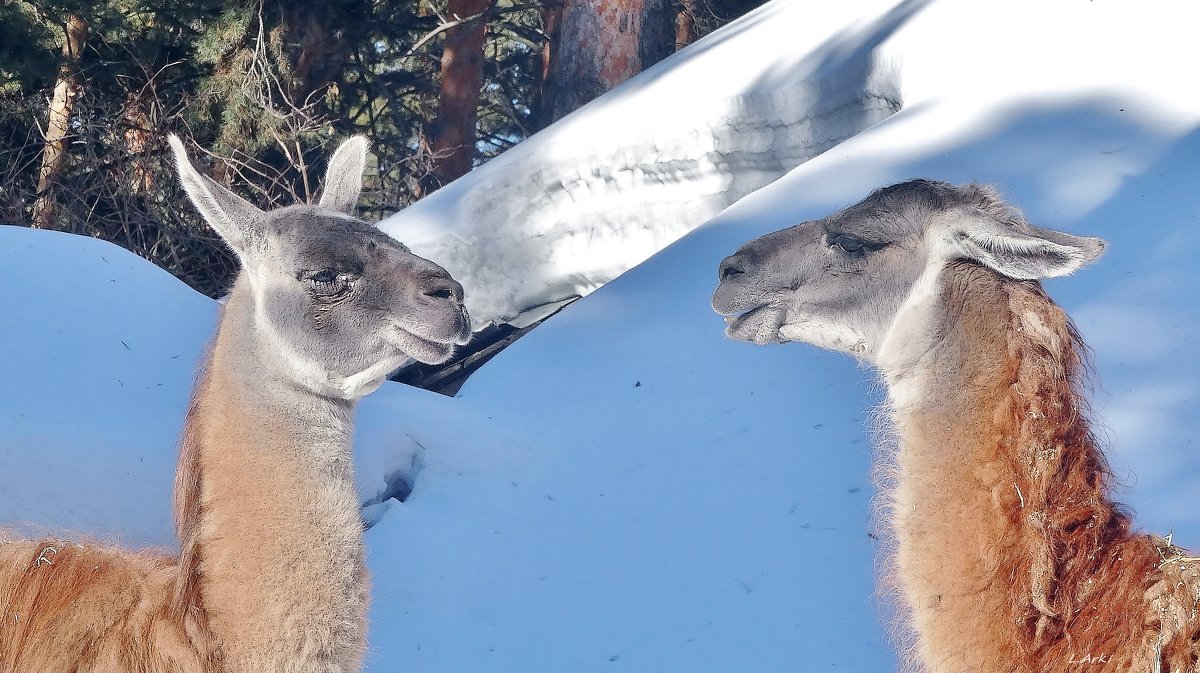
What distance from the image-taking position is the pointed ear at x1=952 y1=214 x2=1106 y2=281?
8.13 feet

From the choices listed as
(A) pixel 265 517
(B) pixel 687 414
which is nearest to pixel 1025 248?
(A) pixel 265 517

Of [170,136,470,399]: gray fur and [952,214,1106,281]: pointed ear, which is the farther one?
[170,136,470,399]: gray fur

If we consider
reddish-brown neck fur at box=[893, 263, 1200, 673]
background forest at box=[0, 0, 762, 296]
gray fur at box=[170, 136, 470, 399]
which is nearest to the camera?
reddish-brown neck fur at box=[893, 263, 1200, 673]

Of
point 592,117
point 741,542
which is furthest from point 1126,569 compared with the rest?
point 592,117

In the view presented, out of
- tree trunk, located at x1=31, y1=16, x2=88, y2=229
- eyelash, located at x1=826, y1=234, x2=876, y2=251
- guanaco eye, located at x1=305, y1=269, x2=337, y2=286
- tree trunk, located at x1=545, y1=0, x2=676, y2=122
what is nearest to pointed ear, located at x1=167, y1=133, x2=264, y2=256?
guanaco eye, located at x1=305, y1=269, x2=337, y2=286

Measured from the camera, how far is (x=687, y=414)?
4.59m

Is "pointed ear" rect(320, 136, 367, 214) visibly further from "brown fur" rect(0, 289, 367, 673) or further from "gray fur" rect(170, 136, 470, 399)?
"brown fur" rect(0, 289, 367, 673)

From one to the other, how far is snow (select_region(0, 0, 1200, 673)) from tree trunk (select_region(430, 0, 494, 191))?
Result: 7434mm

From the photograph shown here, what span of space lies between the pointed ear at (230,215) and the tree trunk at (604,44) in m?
7.95

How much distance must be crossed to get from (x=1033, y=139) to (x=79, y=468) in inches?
161

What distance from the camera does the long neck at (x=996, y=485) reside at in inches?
96.9

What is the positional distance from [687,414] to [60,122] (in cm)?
824

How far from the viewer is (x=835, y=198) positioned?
5117mm

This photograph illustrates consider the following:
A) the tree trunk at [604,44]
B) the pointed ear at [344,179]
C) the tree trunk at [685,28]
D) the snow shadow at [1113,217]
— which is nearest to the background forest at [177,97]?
the tree trunk at [604,44]
